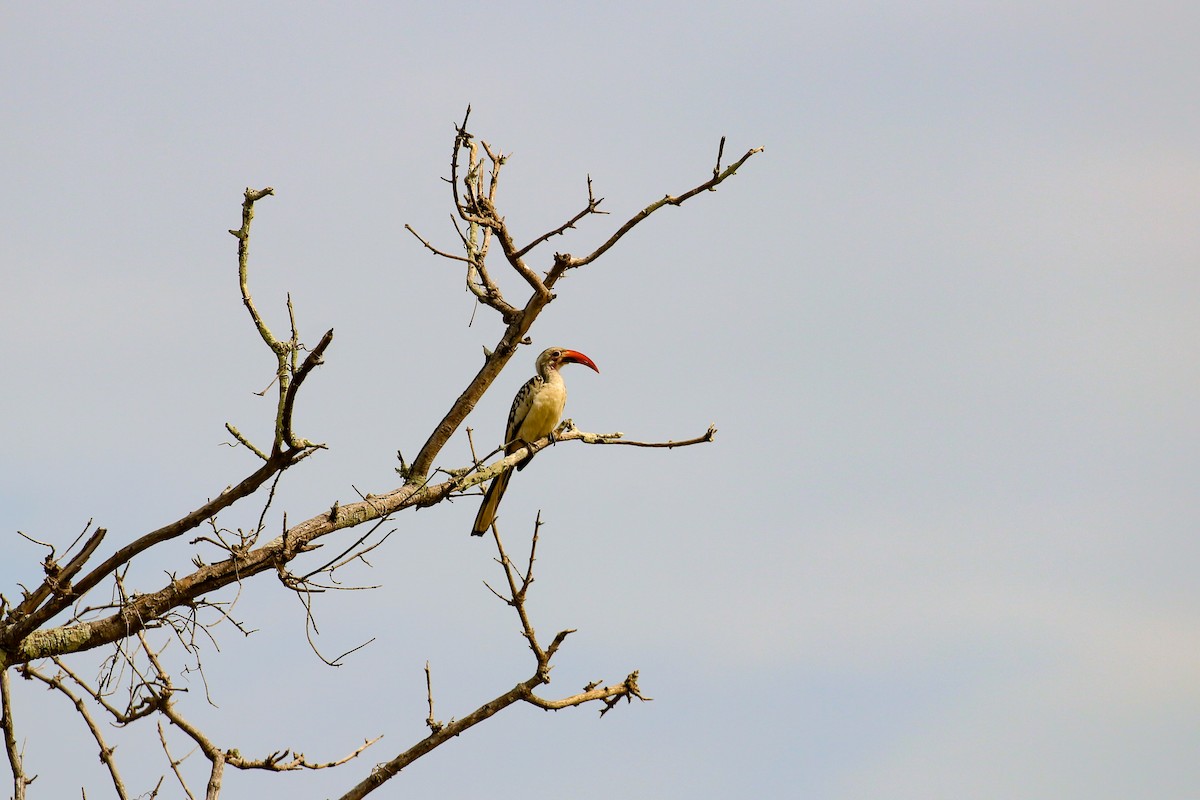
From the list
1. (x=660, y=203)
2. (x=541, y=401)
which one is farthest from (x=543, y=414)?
(x=660, y=203)

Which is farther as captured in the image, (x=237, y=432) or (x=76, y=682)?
(x=76, y=682)

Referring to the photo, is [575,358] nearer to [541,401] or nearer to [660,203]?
[541,401]

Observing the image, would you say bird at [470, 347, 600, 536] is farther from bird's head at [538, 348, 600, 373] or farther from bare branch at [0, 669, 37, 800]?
bare branch at [0, 669, 37, 800]

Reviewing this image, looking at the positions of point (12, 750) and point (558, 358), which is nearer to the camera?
point (12, 750)

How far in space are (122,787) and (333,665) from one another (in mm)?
1193

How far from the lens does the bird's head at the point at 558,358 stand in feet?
29.6

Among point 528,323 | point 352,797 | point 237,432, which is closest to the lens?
point 237,432

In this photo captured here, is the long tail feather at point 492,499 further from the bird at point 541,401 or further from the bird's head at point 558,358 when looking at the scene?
the bird's head at point 558,358

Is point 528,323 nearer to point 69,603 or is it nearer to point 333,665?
point 333,665

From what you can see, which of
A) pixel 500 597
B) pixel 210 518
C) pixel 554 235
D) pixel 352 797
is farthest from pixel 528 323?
pixel 352 797

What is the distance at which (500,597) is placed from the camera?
5176 millimetres

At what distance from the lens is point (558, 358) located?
9.03m

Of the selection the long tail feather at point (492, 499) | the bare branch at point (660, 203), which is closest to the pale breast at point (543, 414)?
the long tail feather at point (492, 499)

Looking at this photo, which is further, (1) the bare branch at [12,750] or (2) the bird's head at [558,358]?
(2) the bird's head at [558,358]
